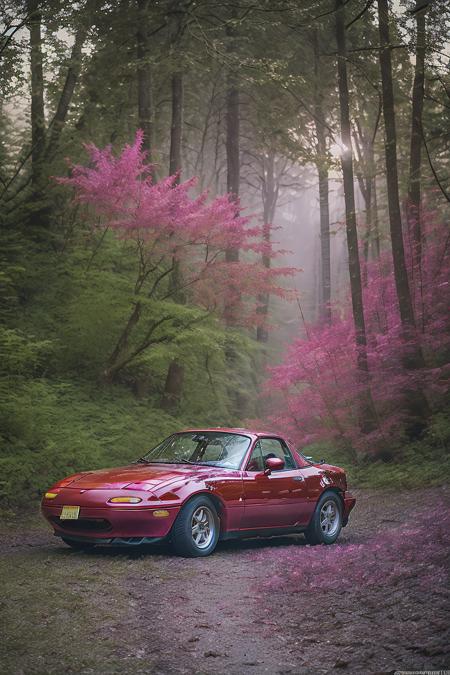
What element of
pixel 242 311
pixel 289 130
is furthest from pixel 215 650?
pixel 289 130

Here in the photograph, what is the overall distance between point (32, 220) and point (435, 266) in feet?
33.9

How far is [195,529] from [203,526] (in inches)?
5.9

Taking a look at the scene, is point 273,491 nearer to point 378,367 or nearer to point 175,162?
point 378,367

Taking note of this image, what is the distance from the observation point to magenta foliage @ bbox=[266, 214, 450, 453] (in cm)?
1466

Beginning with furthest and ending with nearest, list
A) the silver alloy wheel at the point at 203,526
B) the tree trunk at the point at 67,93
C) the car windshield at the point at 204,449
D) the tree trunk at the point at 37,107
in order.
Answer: the tree trunk at the point at 67,93
the tree trunk at the point at 37,107
the car windshield at the point at 204,449
the silver alloy wheel at the point at 203,526

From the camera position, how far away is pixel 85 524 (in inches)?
275

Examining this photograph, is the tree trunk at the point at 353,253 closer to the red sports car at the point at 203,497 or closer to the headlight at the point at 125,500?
the red sports car at the point at 203,497

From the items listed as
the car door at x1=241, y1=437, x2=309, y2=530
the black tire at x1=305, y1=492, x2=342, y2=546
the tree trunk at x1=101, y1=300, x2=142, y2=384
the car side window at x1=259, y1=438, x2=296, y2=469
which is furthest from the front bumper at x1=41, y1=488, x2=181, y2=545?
the tree trunk at x1=101, y1=300, x2=142, y2=384

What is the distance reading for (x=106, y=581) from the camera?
5.88m


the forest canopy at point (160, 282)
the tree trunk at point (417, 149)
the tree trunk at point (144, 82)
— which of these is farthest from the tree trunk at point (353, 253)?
the tree trunk at point (144, 82)

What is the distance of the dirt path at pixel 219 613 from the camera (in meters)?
4.09

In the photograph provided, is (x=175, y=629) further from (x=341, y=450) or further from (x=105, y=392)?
(x=341, y=450)

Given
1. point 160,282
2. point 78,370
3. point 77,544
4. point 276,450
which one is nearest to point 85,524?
point 77,544

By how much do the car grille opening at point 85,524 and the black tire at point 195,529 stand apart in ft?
2.36
